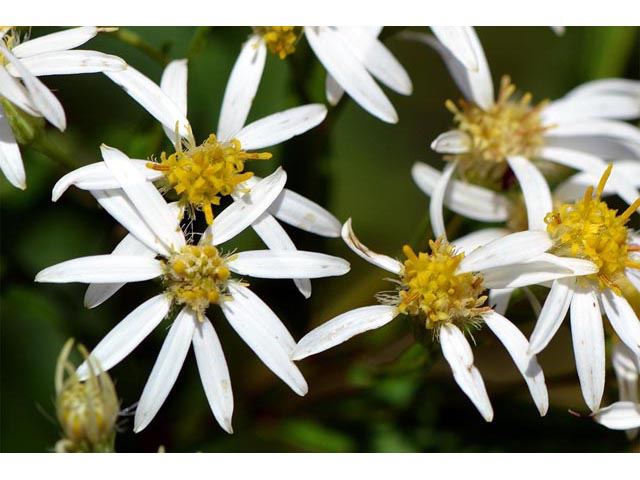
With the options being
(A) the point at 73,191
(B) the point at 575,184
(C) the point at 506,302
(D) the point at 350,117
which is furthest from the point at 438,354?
(D) the point at 350,117

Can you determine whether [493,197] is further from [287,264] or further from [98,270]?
[98,270]

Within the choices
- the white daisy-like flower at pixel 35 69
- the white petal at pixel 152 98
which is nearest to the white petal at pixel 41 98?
the white daisy-like flower at pixel 35 69

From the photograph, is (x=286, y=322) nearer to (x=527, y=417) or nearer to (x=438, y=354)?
(x=438, y=354)

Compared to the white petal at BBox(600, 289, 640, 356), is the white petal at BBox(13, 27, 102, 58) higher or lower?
higher

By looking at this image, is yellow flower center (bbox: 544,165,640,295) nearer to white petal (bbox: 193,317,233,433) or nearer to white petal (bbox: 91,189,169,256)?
white petal (bbox: 193,317,233,433)

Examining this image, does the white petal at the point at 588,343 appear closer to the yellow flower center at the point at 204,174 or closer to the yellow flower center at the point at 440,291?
the yellow flower center at the point at 440,291

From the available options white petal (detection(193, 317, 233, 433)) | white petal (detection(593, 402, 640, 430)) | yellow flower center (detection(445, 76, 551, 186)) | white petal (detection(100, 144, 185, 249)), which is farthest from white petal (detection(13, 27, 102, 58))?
white petal (detection(593, 402, 640, 430))

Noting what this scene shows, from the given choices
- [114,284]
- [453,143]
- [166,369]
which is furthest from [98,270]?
[453,143]
